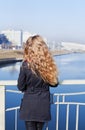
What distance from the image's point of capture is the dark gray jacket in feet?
7.90

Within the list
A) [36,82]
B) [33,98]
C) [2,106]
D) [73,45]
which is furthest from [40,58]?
[73,45]

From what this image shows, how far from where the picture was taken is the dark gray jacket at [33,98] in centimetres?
241

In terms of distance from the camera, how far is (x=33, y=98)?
241 centimetres

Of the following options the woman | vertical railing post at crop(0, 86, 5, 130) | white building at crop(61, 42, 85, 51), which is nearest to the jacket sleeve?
the woman

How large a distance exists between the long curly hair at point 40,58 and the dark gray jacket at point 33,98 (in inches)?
2.0

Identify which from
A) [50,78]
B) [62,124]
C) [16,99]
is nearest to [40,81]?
[50,78]

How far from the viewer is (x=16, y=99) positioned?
12.8 m

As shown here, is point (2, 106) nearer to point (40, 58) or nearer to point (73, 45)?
point (40, 58)

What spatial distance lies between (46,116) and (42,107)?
0.08 meters

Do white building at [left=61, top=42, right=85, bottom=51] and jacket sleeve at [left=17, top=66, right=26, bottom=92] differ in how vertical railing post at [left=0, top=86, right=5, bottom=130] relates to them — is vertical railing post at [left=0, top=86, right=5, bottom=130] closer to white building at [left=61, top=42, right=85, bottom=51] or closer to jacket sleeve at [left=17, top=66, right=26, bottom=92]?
jacket sleeve at [left=17, top=66, right=26, bottom=92]

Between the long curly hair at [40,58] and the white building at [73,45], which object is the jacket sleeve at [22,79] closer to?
the long curly hair at [40,58]

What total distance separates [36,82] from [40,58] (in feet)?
0.64

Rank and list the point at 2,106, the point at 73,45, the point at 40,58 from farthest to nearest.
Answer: the point at 73,45 → the point at 2,106 → the point at 40,58

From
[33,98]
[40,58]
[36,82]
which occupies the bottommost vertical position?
[33,98]
